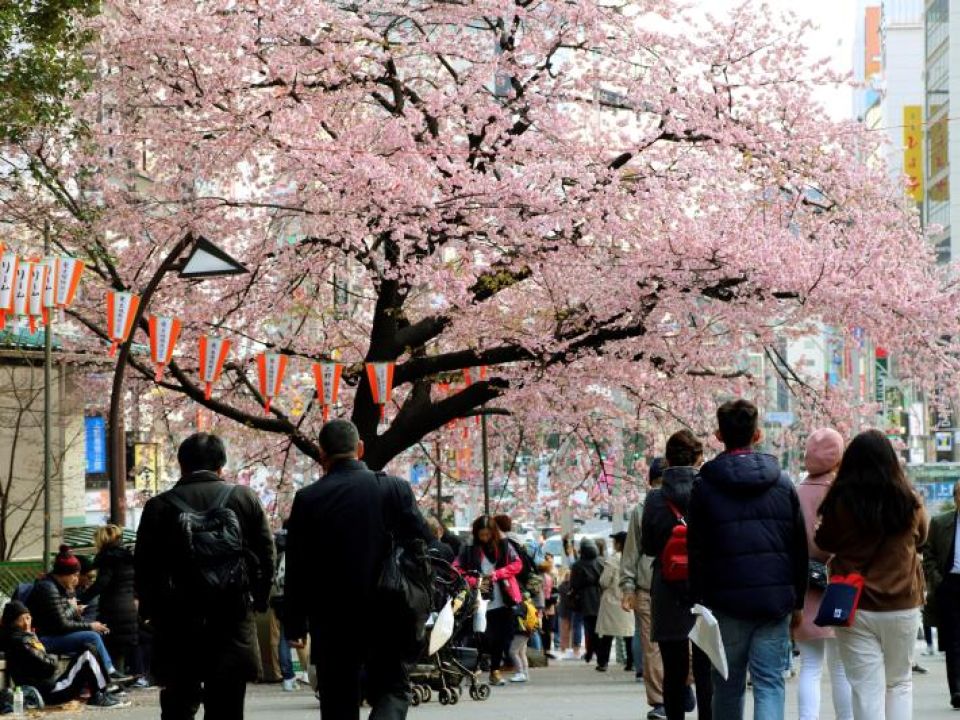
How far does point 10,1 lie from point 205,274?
335 cm

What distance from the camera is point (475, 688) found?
15.3 meters

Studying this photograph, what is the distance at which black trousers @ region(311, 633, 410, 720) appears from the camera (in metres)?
7.24

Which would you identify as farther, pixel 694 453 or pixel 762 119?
pixel 762 119

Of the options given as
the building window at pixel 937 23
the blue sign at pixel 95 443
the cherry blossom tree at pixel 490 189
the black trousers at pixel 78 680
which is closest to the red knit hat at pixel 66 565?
the black trousers at pixel 78 680

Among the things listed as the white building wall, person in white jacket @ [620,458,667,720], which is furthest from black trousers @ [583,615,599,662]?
the white building wall

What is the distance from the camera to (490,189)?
1914cm

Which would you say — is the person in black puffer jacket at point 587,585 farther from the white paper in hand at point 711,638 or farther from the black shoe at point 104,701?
the white paper in hand at point 711,638

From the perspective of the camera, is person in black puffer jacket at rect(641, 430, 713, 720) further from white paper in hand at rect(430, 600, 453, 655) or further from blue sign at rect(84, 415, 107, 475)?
blue sign at rect(84, 415, 107, 475)

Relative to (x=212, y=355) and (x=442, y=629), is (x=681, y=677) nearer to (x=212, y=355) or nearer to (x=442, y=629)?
(x=442, y=629)

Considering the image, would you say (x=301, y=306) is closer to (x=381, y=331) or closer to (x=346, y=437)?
(x=381, y=331)

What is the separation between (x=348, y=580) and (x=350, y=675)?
40cm

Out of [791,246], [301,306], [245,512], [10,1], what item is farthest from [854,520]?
[301,306]

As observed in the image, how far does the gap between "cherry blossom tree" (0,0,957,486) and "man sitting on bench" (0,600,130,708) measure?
5.89 m

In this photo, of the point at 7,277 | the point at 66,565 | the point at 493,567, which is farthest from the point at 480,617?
the point at 7,277
